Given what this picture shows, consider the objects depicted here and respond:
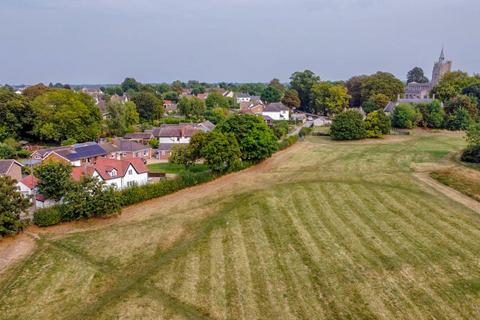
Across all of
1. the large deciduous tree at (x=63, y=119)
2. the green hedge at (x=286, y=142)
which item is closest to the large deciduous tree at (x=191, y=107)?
the large deciduous tree at (x=63, y=119)

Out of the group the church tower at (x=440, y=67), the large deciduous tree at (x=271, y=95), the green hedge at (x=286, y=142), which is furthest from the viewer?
the church tower at (x=440, y=67)

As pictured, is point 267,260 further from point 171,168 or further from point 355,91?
point 355,91

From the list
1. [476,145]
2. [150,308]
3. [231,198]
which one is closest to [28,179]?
[231,198]

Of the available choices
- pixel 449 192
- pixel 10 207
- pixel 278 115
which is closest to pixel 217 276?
pixel 10 207

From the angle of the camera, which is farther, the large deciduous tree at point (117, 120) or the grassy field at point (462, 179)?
the large deciduous tree at point (117, 120)

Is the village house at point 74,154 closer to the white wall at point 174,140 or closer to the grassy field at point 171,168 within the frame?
the grassy field at point 171,168

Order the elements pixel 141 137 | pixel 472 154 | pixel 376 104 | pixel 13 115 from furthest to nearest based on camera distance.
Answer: pixel 376 104
pixel 141 137
pixel 13 115
pixel 472 154

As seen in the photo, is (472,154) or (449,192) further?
(472,154)
